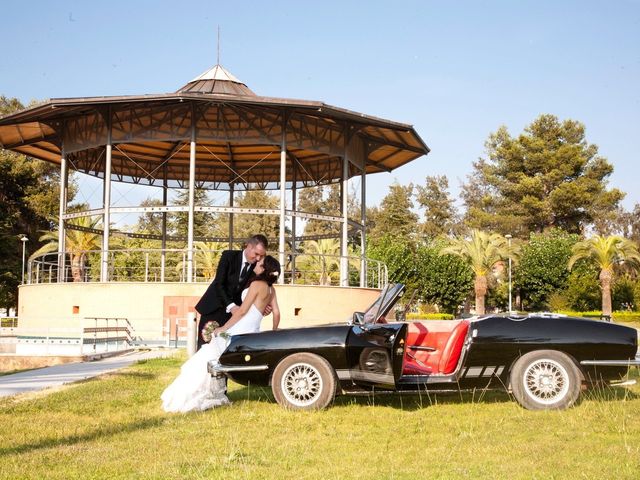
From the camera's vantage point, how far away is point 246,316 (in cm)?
891

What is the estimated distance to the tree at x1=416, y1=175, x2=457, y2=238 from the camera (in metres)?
91.7

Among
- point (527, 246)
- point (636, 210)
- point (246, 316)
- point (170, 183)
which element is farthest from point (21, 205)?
point (636, 210)

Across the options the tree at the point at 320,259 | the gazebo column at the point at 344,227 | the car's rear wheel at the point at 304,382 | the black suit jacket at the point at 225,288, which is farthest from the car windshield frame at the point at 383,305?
the tree at the point at 320,259

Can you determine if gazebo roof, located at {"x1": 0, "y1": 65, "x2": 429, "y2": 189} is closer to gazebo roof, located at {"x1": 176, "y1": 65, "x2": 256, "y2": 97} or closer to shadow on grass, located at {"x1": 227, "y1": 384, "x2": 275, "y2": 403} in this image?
gazebo roof, located at {"x1": 176, "y1": 65, "x2": 256, "y2": 97}

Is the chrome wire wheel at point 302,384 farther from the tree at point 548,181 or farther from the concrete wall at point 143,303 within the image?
the tree at point 548,181

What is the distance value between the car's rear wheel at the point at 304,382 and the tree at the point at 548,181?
64.6 m

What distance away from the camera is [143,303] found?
89.7 ft

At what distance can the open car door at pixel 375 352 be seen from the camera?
809 centimetres

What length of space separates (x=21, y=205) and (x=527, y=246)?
1497 inches

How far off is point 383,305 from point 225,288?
1.91 meters

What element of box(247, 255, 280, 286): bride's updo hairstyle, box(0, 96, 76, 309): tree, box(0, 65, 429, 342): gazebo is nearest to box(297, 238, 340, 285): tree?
box(0, 96, 76, 309): tree

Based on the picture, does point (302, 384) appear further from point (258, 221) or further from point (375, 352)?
point (258, 221)

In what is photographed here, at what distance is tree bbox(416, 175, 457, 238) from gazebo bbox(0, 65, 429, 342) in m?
55.5

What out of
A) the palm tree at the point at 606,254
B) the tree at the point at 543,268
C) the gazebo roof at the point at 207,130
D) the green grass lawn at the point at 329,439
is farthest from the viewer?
the tree at the point at 543,268
